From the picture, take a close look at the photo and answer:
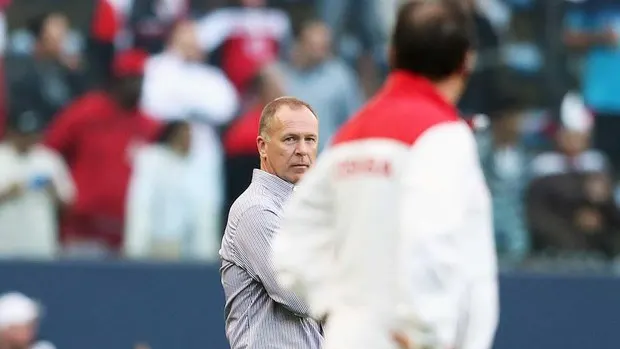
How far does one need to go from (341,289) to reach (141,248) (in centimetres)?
633

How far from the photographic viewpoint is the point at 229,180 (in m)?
9.73

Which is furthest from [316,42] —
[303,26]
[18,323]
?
[18,323]

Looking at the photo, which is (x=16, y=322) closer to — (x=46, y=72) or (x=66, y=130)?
(x=66, y=130)

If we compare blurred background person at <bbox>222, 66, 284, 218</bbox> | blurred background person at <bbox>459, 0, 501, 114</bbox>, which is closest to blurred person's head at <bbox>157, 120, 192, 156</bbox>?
blurred background person at <bbox>222, 66, 284, 218</bbox>

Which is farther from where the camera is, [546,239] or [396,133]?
[546,239]

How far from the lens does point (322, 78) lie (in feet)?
33.1

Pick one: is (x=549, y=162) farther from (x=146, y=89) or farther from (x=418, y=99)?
(x=418, y=99)

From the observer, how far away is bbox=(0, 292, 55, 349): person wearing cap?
31.8 ft

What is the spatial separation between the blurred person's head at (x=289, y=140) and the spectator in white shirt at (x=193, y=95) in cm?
453

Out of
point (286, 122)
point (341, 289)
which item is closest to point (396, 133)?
point (341, 289)

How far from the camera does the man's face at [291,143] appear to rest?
5215mm

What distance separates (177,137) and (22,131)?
43.4 inches

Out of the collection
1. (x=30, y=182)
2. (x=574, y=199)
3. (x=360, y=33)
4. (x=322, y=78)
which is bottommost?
(x=30, y=182)

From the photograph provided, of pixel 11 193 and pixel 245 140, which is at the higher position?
pixel 245 140
